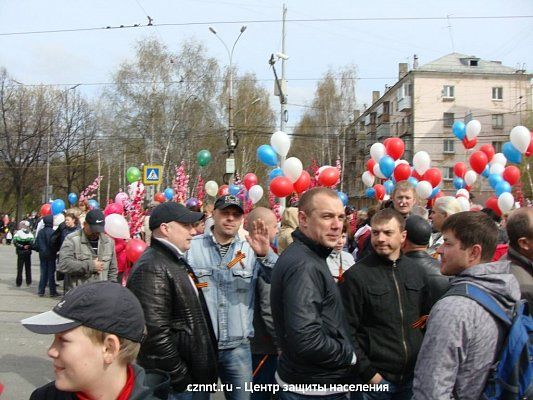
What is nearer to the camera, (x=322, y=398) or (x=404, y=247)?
(x=322, y=398)

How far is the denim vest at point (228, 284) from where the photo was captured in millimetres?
4168

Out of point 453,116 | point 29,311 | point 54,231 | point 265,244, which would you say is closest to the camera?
point 265,244

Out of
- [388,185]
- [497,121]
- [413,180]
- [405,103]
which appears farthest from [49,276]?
[497,121]

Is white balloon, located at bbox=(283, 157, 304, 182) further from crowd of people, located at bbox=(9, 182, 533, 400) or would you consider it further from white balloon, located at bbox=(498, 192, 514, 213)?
crowd of people, located at bbox=(9, 182, 533, 400)

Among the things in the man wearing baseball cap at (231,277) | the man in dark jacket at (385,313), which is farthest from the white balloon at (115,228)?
the man in dark jacket at (385,313)

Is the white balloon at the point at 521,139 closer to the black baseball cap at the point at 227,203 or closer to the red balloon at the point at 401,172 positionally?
the red balloon at the point at 401,172

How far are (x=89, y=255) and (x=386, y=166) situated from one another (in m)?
7.69

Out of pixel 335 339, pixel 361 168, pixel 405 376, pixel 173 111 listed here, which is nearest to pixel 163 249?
pixel 335 339

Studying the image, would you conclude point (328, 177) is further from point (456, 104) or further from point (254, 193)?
point (456, 104)

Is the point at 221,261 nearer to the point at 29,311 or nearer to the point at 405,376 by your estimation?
the point at 405,376

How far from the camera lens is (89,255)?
721 centimetres

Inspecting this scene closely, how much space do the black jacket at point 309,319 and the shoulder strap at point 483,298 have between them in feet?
2.53

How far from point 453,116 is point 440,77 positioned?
11.5 ft

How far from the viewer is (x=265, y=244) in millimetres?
4562
